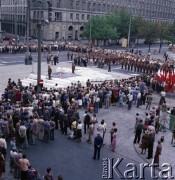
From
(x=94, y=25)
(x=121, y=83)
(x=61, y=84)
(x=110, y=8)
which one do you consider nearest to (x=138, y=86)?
(x=121, y=83)

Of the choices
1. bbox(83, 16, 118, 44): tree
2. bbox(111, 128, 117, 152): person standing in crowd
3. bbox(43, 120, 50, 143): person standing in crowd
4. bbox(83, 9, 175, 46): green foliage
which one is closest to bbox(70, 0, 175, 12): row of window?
bbox(83, 9, 175, 46): green foliage

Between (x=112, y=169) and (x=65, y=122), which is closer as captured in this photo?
(x=112, y=169)

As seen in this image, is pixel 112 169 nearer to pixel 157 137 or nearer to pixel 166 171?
pixel 166 171

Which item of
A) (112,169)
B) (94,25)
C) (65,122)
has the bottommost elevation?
(112,169)

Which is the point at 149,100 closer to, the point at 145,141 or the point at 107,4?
the point at 145,141

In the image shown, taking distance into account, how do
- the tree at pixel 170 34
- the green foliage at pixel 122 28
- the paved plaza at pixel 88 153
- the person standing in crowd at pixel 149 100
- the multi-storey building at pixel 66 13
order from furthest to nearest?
1. the multi-storey building at pixel 66 13
2. the tree at pixel 170 34
3. the green foliage at pixel 122 28
4. the person standing in crowd at pixel 149 100
5. the paved plaza at pixel 88 153

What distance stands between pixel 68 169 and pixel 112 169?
201cm

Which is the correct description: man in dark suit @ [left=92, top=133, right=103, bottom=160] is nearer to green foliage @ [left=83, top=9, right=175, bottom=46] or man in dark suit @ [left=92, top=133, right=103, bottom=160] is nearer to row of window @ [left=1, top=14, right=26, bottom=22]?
green foliage @ [left=83, top=9, right=175, bottom=46]

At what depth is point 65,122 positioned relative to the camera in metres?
18.2

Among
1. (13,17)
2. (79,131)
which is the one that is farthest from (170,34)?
(79,131)

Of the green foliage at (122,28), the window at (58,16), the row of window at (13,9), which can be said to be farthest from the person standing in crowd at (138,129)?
the row of window at (13,9)

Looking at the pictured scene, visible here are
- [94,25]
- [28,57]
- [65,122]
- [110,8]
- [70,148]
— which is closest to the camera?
[70,148]

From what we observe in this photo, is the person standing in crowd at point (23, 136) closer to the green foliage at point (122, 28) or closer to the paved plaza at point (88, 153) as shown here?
the paved plaza at point (88, 153)

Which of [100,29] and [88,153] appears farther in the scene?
[100,29]
